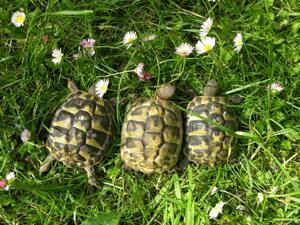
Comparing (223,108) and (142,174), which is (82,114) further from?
(223,108)

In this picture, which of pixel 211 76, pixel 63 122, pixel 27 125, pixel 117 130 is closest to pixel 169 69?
pixel 211 76

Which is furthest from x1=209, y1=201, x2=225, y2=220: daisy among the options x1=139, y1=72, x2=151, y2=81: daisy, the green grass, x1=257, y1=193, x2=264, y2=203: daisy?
x1=139, y1=72, x2=151, y2=81: daisy

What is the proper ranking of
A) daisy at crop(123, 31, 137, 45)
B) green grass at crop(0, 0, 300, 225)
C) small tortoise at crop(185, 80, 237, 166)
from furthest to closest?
daisy at crop(123, 31, 137, 45)
green grass at crop(0, 0, 300, 225)
small tortoise at crop(185, 80, 237, 166)

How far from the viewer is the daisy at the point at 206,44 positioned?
3643mm

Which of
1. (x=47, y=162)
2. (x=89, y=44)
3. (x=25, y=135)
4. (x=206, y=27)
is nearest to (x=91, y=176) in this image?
(x=47, y=162)

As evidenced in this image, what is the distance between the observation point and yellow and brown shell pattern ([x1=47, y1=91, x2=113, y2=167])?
12.3 ft

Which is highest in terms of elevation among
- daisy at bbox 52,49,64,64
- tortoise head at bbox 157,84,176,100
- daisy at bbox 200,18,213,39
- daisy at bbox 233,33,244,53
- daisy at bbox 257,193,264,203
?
daisy at bbox 200,18,213,39

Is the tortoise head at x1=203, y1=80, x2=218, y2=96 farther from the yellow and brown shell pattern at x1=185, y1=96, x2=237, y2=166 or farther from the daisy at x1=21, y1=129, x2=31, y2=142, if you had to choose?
the daisy at x1=21, y1=129, x2=31, y2=142

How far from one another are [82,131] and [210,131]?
1.01m

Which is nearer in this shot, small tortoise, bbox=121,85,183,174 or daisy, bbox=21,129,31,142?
small tortoise, bbox=121,85,183,174

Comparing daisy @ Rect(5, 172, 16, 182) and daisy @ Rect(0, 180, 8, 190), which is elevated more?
daisy @ Rect(5, 172, 16, 182)

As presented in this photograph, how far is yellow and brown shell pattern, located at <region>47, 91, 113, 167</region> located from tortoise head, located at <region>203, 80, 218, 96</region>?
0.81 meters

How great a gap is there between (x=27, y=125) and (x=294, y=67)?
222 cm

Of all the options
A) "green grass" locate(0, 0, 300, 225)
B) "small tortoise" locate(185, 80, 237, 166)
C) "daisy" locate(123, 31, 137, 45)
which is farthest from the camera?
"daisy" locate(123, 31, 137, 45)
